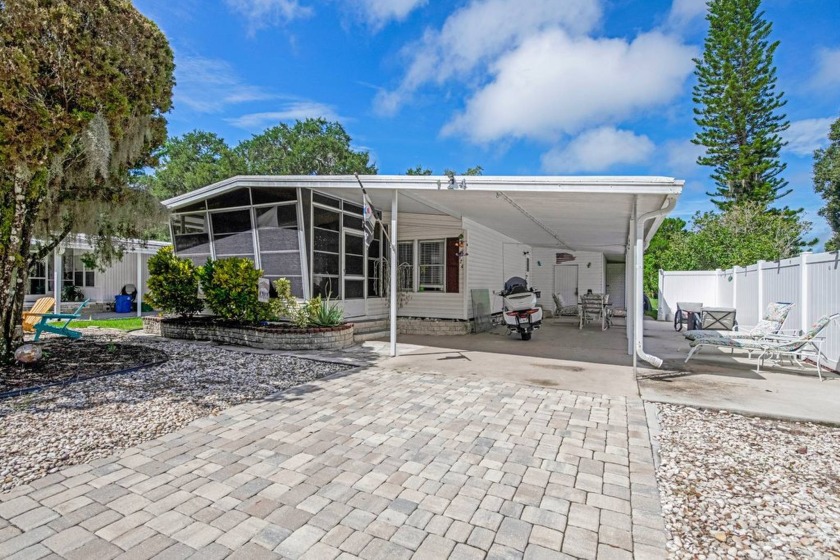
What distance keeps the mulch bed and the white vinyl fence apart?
32.3 feet

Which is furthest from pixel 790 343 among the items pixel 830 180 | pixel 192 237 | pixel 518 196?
pixel 830 180

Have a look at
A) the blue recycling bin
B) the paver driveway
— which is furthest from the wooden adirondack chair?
the paver driveway

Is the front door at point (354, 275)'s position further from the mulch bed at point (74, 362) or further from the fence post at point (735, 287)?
the fence post at point (735, 287)

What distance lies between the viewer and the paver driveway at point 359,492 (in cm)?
223

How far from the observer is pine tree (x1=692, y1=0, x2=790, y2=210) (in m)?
20.7

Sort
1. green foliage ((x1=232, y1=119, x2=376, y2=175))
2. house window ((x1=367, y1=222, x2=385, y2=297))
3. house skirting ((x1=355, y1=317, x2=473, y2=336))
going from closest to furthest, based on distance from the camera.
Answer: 1. house skirting ((x1=355, y1=317, x2=473, y2=336))
2. house window ((x1=367, y1=222, x2=385, y2=297))
3. green foliage ((x1=232, y1=119, x2=376, y2=175))

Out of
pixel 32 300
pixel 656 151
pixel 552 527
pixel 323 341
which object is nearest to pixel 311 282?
pixel 323 341

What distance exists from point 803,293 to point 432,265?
6.99 metres

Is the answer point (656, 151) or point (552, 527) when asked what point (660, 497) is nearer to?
point (552, 527)

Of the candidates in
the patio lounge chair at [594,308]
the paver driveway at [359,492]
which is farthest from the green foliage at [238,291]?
the patio lounge chair at [594,308]

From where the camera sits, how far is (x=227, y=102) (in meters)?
19.4

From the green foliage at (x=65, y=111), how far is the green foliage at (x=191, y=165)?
2259 centimetres

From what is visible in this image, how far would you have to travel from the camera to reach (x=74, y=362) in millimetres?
6141

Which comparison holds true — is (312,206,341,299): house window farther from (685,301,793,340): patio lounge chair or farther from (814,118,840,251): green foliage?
(814,118,840,251): green foliage
